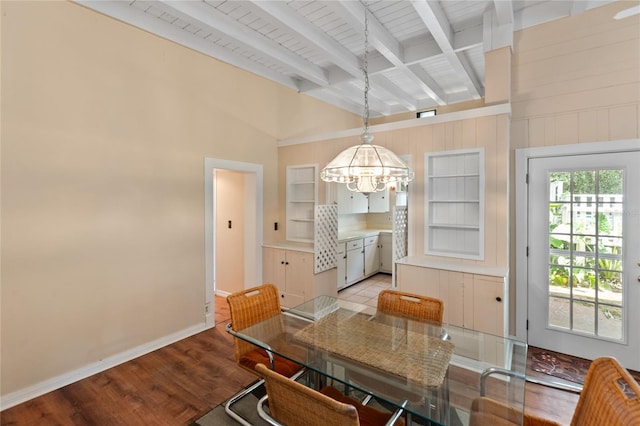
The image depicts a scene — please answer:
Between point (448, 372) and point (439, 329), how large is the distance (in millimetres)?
473

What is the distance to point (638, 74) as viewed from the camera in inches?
A: 105

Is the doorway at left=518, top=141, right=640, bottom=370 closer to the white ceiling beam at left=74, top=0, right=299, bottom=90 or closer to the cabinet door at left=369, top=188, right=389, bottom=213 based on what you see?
the cabinet door at left=369, top=188, right=389, bottom=213

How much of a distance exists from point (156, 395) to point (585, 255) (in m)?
4.09

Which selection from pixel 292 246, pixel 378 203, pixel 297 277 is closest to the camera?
pixel 297 277

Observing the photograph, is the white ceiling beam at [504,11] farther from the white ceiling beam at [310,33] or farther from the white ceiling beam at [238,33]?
the white ceiling beam at [238,33]

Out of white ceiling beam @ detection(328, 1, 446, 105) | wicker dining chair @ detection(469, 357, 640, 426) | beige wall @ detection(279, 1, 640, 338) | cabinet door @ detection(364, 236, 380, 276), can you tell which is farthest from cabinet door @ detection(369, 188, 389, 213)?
wicker dining chair @ detection(469, 357, 640, 426)

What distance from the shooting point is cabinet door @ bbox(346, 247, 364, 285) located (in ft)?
17.2

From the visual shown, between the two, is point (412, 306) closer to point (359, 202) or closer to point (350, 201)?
point (350, 201)

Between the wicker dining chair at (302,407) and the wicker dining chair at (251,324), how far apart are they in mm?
624

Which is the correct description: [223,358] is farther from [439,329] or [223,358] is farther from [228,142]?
[228,142]

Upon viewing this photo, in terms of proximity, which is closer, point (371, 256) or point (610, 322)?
point (610, 322)

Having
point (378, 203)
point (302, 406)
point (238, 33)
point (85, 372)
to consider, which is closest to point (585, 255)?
point (302, 406)

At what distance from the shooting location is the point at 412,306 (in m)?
2.32

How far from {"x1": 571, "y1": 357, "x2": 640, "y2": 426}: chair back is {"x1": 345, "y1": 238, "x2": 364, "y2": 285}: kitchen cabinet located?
395 cm
